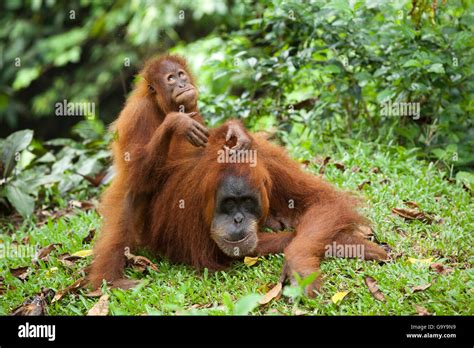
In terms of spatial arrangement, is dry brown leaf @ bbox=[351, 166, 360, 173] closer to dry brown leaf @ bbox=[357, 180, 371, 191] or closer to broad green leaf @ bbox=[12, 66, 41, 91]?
dry brown leaf @ bbox=[357, 180, 371, 191]

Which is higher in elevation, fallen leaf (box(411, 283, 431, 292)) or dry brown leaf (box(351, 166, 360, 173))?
dry brown leaf (box(351, 166, 360, 173))

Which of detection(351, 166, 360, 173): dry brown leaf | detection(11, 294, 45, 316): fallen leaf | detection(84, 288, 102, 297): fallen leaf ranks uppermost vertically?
detection(351, 166, 360, 173): dry brown leaf

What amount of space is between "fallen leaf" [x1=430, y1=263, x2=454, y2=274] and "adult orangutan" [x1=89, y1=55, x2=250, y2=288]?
1.28 metres

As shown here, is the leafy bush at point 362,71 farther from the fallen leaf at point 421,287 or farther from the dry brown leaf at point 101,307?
the dry brown leaf at point 101,307

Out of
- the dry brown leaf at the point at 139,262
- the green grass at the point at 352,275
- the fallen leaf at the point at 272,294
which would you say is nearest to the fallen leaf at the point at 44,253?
the green grass at the point at 352,275

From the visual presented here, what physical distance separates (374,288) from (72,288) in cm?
184

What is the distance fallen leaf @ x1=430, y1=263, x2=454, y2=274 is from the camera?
11.8 feet

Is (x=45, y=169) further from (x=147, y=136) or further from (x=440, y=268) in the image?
(x=440, y=268)

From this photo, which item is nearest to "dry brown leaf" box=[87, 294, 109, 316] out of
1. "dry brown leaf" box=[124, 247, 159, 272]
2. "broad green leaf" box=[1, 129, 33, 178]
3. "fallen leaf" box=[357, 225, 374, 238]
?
"dry brown leaf" box=[124, 247, 159, 272]

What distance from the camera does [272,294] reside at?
3535 mm

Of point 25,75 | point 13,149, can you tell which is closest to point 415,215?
point 13,149

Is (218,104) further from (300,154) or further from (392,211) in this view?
(392,211)

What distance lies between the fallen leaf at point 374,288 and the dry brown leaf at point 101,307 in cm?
145
